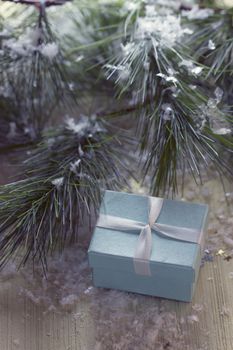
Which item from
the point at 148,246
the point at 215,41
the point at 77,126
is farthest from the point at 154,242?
the point at 215,41

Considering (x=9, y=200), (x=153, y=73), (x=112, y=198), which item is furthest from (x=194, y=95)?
(x=9, y=200)

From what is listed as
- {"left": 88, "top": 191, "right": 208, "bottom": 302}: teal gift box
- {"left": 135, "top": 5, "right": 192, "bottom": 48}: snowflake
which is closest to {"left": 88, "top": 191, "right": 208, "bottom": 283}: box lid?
{"left": 88, "top": 191, "right": 208, "bottom": 302}: teal gift box

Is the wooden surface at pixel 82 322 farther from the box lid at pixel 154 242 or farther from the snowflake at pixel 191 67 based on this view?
the snowflake at pixel 191 67

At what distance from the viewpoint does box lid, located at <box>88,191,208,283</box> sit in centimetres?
84

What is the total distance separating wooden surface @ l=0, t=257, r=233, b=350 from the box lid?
2.3 inches

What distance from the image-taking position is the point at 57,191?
0.90m

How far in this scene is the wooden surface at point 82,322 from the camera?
2.80 feet

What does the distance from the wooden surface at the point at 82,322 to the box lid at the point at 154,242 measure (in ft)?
0.19

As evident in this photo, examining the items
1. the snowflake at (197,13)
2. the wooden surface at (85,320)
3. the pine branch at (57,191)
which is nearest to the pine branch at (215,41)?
the snowflake at (197,13)

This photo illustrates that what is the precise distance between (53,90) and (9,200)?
0.26 m

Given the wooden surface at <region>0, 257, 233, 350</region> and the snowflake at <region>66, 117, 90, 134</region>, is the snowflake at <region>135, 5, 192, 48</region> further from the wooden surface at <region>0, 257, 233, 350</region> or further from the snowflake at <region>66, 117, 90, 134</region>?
the wooden surface at <region>0, 257, 233, 350</region>

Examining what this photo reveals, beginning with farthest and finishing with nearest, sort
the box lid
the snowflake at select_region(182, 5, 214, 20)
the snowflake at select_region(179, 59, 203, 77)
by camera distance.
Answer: the snowflake at select_region(182, 5, 214, 20)
the snowflake at select_region(179, 59, 203, 77)
the box lid

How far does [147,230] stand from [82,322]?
0.50 ft

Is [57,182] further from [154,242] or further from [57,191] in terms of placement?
[154,242]
